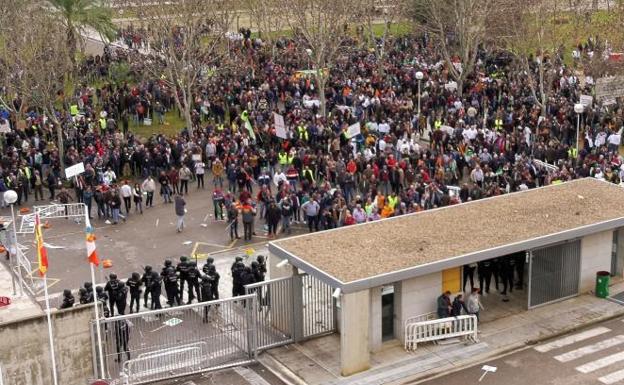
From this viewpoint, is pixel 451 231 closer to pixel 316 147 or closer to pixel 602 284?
pixel 602 284

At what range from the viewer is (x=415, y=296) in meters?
22.2

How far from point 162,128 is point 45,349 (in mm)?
26370

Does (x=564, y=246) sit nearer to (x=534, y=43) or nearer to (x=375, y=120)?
(x=375, y=120)

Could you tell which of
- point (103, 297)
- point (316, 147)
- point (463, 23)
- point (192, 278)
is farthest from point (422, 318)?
point (463, 23)

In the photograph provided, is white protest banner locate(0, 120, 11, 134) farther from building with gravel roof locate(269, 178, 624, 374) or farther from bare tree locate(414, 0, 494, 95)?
bare tree locate(414, 0, 494, 95)

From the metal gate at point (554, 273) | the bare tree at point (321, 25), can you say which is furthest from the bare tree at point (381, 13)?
the metal gate at point (554, 273)

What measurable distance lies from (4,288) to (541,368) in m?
12.4

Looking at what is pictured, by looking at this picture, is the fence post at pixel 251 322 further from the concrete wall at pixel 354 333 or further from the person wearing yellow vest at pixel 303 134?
the person wearing yellow vest at pixel 303 134

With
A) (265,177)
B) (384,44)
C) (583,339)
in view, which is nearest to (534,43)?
(384,44)

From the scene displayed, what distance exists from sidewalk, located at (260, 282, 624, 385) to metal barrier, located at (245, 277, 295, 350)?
272mm

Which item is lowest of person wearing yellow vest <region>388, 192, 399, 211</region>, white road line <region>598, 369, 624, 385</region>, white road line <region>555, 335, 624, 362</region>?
white road line <region>598, 369, 624, 385</region>

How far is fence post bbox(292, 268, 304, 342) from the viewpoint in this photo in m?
22.2

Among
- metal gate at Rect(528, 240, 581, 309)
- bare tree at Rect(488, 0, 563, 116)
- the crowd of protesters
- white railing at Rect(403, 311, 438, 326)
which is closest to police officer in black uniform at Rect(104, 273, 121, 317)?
white railing at Rect(403, 311, 438, 326)

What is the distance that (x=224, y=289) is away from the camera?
26.0 m
